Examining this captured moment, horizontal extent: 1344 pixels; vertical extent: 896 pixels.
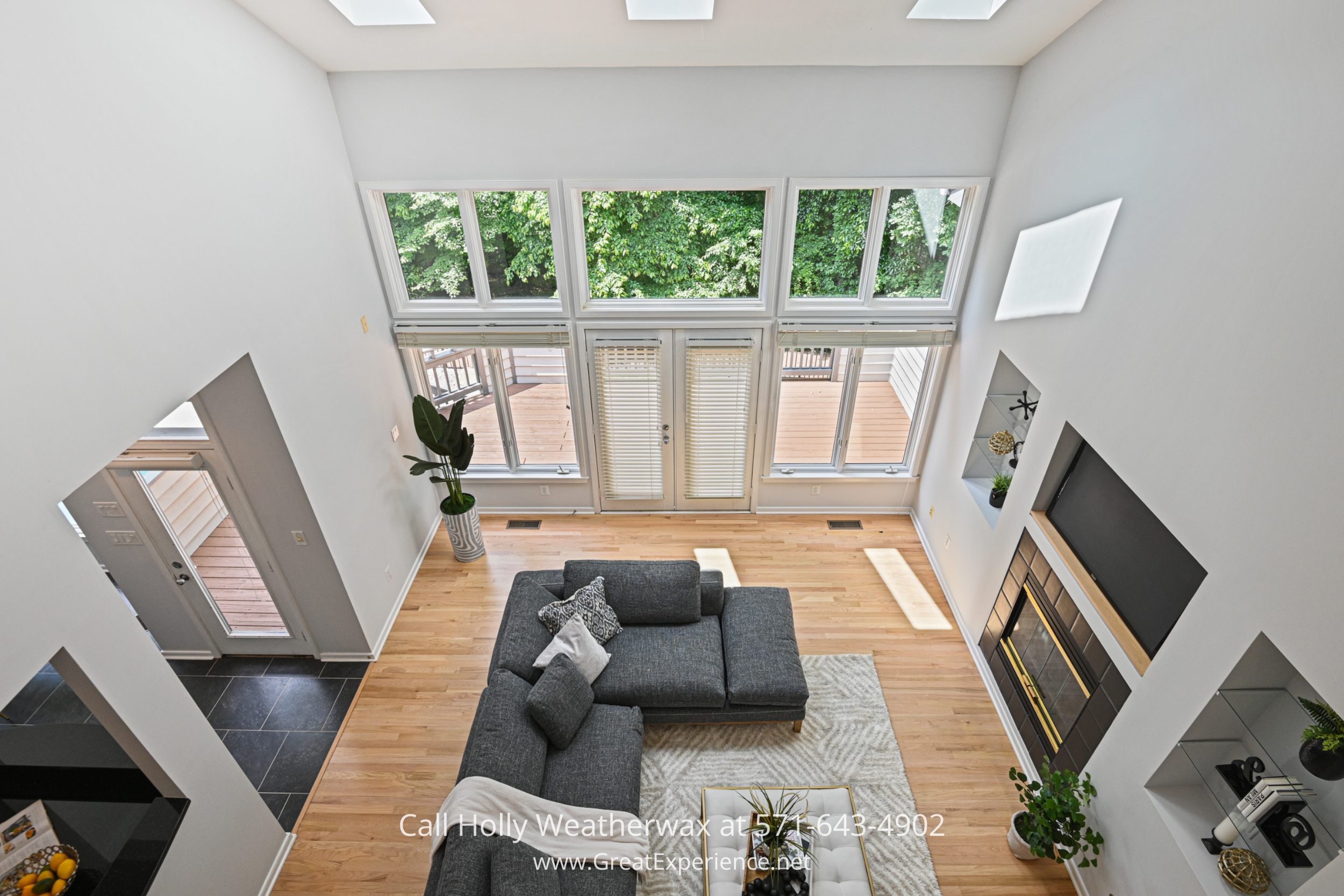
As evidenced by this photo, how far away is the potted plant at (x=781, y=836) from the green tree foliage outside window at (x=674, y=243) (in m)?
4.07

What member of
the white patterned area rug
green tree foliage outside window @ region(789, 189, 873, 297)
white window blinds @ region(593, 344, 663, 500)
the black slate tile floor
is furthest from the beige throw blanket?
green tree foliage outside window @ region(789, 189, 873, 297)

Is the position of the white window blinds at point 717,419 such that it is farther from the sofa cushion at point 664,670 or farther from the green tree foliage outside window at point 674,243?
the sofa cushion at point 664,670

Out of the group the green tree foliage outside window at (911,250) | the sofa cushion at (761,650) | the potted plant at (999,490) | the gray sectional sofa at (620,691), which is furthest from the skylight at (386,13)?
the potted plant at (999,490)

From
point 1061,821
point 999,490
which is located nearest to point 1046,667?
point 1061,821

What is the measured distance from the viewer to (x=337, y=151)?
469 centimetres

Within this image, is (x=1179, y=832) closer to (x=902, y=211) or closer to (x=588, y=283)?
(x=902, y=211)

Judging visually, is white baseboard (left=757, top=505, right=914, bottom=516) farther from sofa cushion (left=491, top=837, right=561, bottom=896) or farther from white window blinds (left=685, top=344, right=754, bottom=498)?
sofa cushion (left=491, top=837, right=561, bottom=896)

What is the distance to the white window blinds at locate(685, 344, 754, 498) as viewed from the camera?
5863mm

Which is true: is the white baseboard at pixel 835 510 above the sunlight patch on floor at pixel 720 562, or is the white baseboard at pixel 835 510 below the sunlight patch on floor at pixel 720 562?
above

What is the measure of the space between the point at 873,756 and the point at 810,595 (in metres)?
A: 1.58

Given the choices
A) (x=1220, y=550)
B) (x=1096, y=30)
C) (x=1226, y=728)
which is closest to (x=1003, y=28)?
(x=1096, y=30)

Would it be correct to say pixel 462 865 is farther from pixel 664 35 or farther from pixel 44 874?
pixel 664 35

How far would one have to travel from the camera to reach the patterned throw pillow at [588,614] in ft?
15.2

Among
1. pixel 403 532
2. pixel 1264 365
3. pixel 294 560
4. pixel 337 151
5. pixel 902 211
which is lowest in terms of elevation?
pixel 403 532
